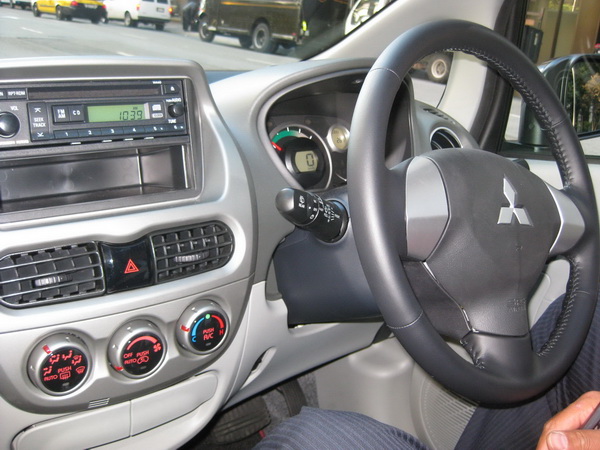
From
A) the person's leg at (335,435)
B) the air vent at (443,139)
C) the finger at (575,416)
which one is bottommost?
the person's leg at (335,435)

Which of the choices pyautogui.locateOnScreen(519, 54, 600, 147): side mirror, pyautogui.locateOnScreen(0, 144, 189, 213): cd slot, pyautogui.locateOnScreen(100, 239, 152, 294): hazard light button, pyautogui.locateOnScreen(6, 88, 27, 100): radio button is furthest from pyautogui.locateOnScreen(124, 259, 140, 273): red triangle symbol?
pyautogui.locateOnScreen(519, 54, 600, 147): side mirror

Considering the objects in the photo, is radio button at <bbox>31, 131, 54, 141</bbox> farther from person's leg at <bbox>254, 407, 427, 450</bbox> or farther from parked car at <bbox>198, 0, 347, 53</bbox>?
parked car at <bbox>198, 0, 347, 53</bbox>

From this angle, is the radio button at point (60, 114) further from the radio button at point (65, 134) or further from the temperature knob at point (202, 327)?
the temperature knob at point (202, 327)

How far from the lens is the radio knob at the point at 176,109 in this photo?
119 centimetres

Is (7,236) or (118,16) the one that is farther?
(118,16)

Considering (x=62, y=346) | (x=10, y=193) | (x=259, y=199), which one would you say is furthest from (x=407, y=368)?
(x=10, y=193)

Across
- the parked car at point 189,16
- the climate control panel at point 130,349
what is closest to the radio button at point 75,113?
the climate control panel at point 130,349

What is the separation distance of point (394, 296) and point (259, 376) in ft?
2.20

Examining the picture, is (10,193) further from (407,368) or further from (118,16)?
(407,368)

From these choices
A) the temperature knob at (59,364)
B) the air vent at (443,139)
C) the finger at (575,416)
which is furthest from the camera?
the air vent at (443,139)

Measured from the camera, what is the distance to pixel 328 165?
1.64 m

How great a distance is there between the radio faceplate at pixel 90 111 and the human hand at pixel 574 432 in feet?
2.76

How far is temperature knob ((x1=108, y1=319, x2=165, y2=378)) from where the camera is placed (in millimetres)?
1114

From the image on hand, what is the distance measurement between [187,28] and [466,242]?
97 cm
